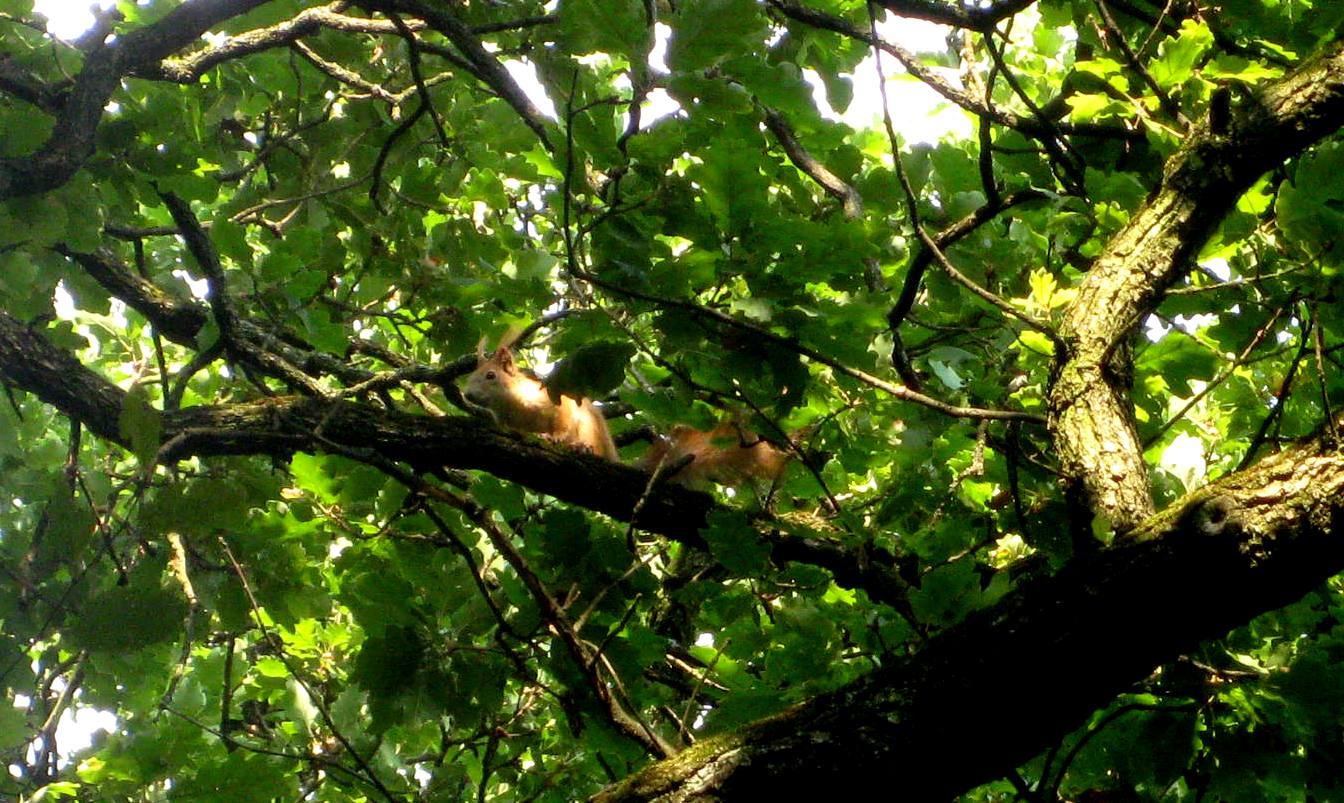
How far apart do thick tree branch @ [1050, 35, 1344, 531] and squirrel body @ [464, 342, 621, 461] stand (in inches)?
125

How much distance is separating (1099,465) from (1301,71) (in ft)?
3.33

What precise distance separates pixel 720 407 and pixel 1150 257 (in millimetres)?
1029

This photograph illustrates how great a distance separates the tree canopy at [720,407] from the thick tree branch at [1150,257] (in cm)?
1

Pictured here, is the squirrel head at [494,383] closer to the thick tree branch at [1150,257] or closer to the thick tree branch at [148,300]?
the thick tree branch at [148,300]

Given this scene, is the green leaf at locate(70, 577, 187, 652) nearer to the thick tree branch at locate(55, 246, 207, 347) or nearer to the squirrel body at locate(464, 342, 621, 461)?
the thick tree branch at locate(55, 246, 207, 347)

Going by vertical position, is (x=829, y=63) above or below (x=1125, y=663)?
above

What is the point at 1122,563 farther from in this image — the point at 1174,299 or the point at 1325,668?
the point at 1174,299

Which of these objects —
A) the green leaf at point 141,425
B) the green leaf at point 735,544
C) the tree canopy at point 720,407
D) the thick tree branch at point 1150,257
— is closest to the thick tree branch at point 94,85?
the tree canopy at point 720,407

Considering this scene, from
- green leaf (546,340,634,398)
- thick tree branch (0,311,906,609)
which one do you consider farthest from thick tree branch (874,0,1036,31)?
thick tree branch (0,311,906,609)

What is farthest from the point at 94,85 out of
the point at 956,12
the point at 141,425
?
the point at 956,12

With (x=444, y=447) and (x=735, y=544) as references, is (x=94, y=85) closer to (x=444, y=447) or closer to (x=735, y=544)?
(x=444, y=447)

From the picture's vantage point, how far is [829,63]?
3684mm

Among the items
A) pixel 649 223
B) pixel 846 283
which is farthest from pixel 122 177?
pixel 846 283

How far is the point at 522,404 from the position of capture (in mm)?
6102
